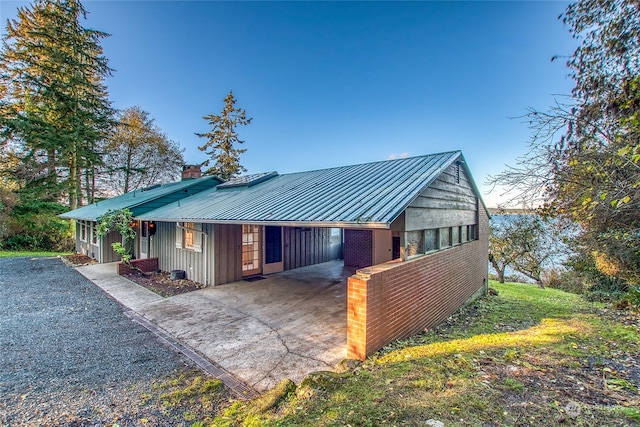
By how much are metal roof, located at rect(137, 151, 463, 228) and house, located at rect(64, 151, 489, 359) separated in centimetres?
3

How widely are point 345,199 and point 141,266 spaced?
27.7 ft

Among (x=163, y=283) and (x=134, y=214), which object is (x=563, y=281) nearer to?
(x=163, y=283)

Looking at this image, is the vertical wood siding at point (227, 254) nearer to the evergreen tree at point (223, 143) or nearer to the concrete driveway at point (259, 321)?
the concrete driveway at point (259, 321)

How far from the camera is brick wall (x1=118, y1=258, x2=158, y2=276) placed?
9789 millimetres

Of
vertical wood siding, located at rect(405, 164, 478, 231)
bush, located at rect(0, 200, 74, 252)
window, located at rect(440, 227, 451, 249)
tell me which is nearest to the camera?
vertical wood siding, located at rect(405, 164, 478, 231)

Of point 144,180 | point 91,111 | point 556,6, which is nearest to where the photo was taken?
point 556,6

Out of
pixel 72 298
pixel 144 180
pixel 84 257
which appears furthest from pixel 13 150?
pixel 72 298

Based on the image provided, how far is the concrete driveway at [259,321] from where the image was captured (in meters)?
3.95

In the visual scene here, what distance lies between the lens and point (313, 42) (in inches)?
475

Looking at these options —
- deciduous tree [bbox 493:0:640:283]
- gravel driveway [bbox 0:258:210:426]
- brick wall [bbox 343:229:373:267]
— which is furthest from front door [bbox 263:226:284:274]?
deciduous tree [bbox 493:0:640:283]

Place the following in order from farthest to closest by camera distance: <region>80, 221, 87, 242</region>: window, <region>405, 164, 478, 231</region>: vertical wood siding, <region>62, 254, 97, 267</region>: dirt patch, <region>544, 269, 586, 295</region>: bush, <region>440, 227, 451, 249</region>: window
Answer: <region>544, 269, 586, 295</region>: bush, <region>80, 221, 87, 242</region>: window, <region>62, 254, 97, 267</region>: dirt patch, <region>440, 227, 451, 249</region>: window, <region>405, 164, 478, 231</region>: vertical wood siding

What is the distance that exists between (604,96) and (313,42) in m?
10.1

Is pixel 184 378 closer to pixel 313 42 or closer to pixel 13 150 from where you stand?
pixel 313 42

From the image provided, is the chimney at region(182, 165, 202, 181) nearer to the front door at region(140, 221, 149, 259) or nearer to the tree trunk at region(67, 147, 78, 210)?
the front door at region(140, 221, 149, 259)
